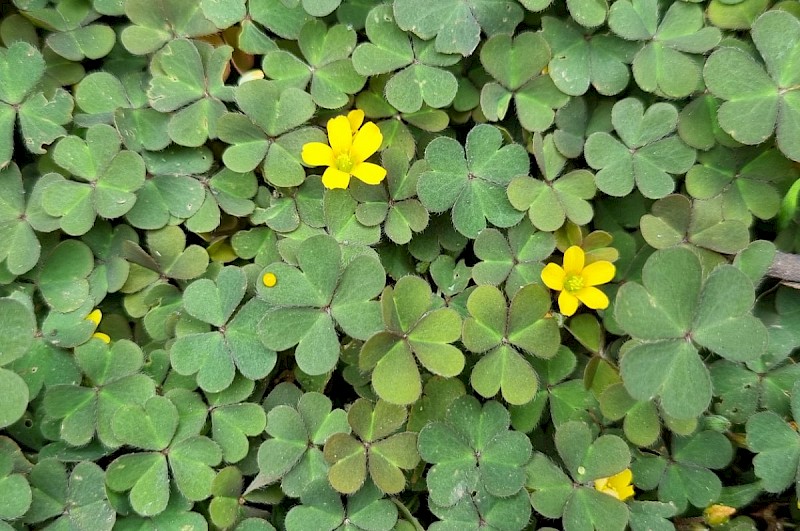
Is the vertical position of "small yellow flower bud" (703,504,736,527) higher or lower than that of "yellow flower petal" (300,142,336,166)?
lower

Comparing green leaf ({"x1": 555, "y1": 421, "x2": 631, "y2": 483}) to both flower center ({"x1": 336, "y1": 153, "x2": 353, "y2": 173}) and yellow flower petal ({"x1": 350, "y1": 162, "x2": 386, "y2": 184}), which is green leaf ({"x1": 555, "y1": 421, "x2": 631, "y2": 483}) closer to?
yellow flower petal ({"x1": 350, "y1": 162, "x2": 386, "y2": 184})

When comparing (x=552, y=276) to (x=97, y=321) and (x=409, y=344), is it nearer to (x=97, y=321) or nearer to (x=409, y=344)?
(x=409, y=344)

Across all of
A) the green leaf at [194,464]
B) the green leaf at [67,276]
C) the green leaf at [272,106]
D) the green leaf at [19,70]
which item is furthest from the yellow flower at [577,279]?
the green leaf at [19,70]

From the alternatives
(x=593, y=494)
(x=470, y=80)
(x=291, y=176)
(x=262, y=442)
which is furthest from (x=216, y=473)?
(x=470, y=80)

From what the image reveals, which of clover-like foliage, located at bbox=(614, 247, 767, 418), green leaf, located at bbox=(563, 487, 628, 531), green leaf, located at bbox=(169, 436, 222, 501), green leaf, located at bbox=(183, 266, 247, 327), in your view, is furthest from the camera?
green leaf, located at bbox=(183, 266, 247, 327)

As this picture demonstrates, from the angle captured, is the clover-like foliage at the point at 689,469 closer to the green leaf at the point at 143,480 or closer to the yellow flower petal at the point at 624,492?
the yellow flower petal at the point at 624,492

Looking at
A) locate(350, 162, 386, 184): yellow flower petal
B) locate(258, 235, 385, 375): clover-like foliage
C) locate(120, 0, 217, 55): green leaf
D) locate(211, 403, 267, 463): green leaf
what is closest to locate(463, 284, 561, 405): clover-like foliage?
locate(258, 235, 385, 375): clover-like foliage
